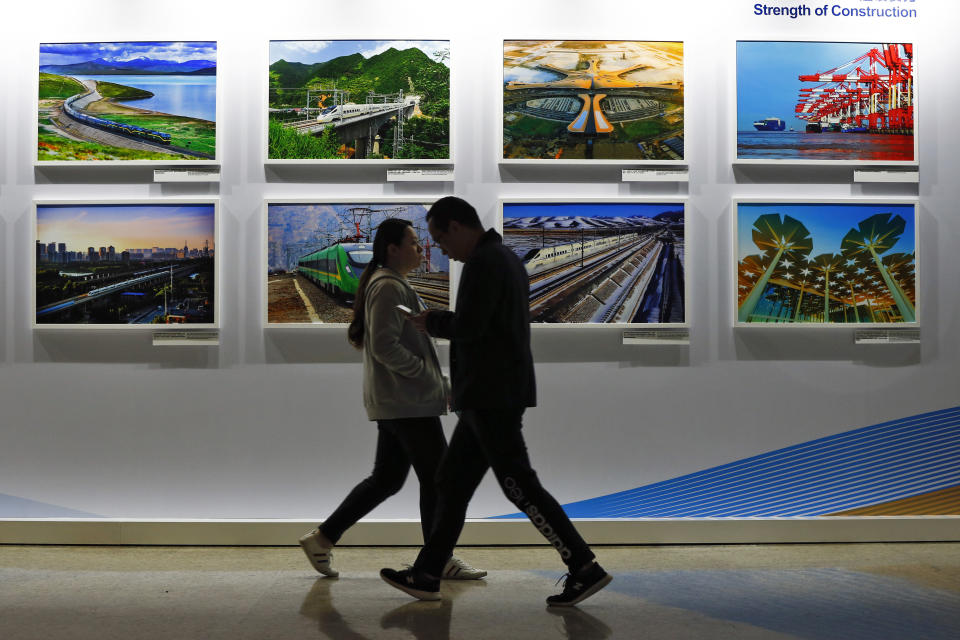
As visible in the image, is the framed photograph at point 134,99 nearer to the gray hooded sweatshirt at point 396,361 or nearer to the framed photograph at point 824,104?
the gray hooded sweatshirt at point 396,361

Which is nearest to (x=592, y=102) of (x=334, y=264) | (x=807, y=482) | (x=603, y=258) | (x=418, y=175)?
(x=603, y=258)

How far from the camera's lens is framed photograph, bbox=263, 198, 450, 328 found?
13.4ft

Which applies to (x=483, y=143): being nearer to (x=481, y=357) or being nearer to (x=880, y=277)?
(x=481, y=357)

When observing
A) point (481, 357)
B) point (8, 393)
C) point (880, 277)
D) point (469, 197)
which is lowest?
point (8, 393)

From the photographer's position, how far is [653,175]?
4.12 metres

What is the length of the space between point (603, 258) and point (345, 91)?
61.1 inches

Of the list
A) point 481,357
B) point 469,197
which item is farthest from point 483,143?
point 481,357

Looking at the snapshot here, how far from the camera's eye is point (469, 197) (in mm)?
4133

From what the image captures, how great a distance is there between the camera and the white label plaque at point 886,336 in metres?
4.16

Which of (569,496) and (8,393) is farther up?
(8,393)

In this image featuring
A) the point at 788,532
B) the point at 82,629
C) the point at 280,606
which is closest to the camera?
the point at 82,629

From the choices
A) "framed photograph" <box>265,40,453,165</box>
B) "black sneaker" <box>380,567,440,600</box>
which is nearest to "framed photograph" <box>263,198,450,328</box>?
"framed photograph" <box>265,40,453,165</box>

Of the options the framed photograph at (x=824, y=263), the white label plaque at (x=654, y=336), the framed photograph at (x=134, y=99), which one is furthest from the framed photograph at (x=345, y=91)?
the framed photograph at (x=824, y=263)

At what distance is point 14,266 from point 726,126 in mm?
3720
